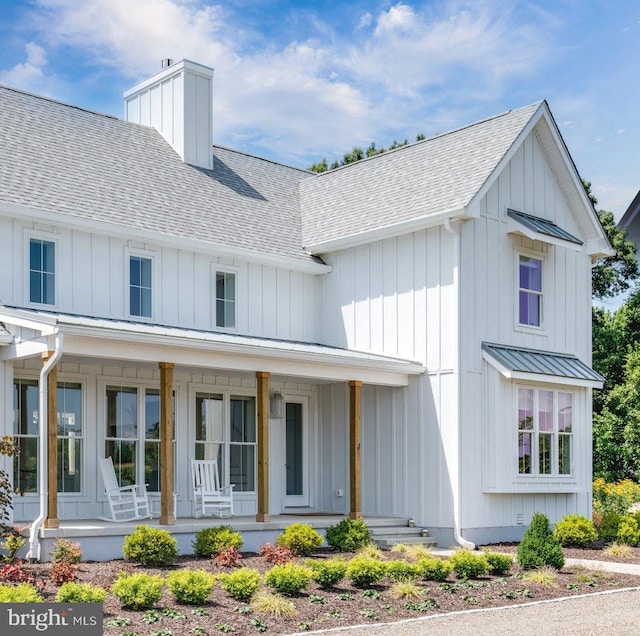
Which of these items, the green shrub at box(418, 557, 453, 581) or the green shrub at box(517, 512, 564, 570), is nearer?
the green shrub at box(418, 557, 453, 581)

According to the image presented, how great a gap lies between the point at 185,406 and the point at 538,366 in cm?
652

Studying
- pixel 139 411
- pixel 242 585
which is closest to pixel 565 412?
pixel 139 411

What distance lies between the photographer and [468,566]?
43.4ft

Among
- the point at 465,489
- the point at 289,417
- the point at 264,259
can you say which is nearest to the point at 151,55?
the point at 264,259

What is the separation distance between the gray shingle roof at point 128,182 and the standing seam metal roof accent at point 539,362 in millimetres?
4459

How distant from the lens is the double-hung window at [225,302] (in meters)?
18.9

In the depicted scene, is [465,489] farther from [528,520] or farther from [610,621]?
[610,621]

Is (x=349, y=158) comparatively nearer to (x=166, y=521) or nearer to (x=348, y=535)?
(x=348, y=535)

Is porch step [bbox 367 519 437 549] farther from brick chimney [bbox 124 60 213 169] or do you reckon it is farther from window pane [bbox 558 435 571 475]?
brick chimney [bbox 124 60 213 169]

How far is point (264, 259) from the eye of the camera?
19391mm

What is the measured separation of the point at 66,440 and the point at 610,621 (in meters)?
9.05

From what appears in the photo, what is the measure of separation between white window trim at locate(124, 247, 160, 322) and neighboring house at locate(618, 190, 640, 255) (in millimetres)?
22784

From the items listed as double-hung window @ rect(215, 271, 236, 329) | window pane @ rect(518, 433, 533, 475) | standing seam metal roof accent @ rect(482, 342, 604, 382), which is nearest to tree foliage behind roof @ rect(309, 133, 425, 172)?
standing seam metal roof accent @ rect(482, 342, 604, 382)

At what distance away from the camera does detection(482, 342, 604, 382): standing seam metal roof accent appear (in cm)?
1816
